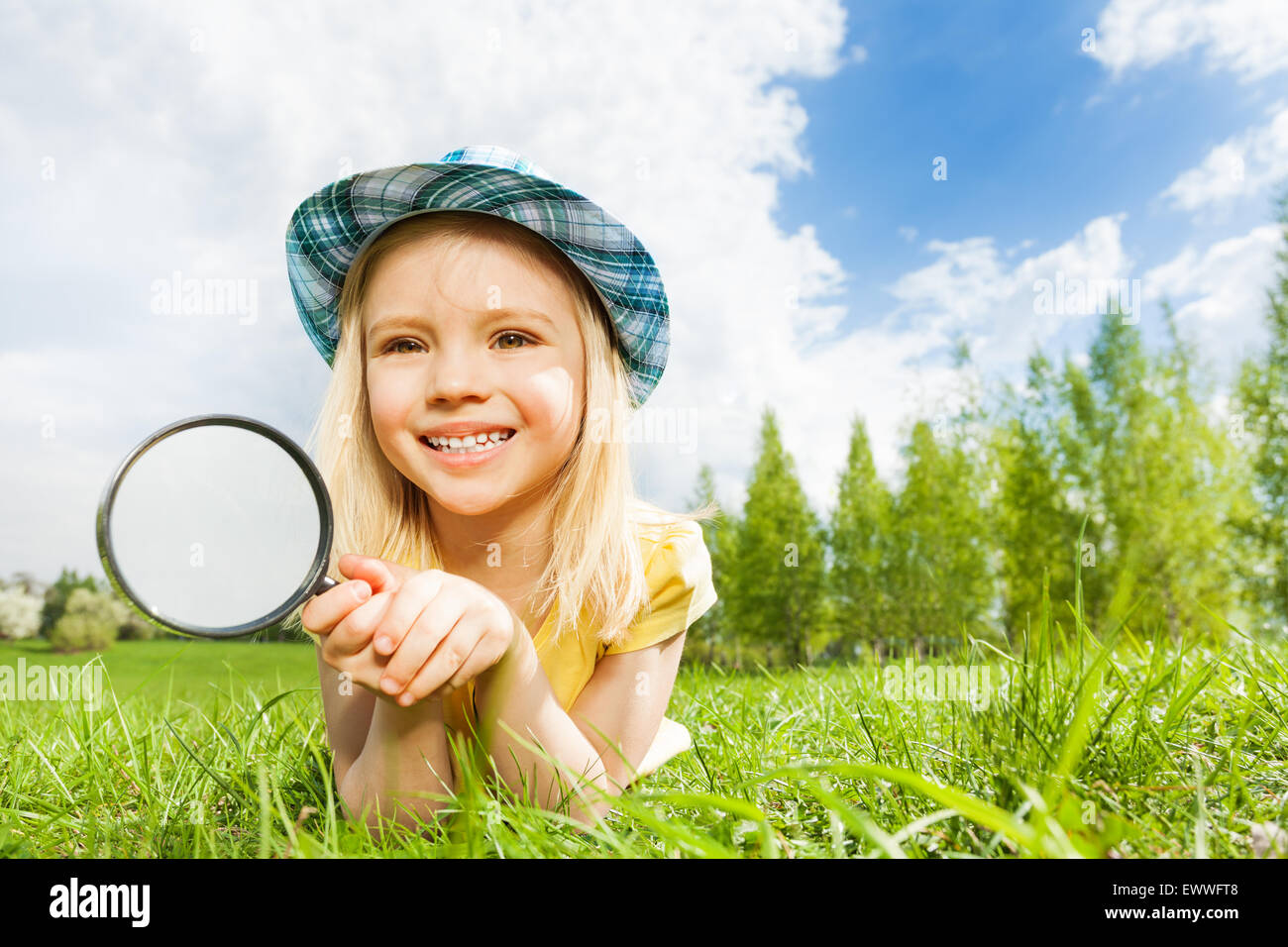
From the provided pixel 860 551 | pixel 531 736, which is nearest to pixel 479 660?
pixel 531 736

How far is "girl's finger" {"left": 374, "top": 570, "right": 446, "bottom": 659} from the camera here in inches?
74.0

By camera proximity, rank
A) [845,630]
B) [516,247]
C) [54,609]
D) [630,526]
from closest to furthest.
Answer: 1. [516,247]
2. [630,526]
3. [54,609]
4. [845,630]

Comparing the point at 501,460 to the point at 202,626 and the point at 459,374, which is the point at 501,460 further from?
the point at 202,626

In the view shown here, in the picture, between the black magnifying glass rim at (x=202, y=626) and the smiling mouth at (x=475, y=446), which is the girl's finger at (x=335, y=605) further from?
the smiling mouth at (x=475, y=446)

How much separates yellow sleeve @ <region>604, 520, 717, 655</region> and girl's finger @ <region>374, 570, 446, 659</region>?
1.09 meters

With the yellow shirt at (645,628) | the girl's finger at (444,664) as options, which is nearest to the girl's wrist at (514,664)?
the girl's finger at (444,664)

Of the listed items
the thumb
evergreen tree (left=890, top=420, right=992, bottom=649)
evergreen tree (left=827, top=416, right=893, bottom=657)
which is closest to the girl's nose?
the thumb

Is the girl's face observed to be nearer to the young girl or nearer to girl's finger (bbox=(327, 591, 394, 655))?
the young girl

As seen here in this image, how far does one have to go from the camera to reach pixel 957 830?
1673mm

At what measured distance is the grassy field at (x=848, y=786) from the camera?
1597mm
